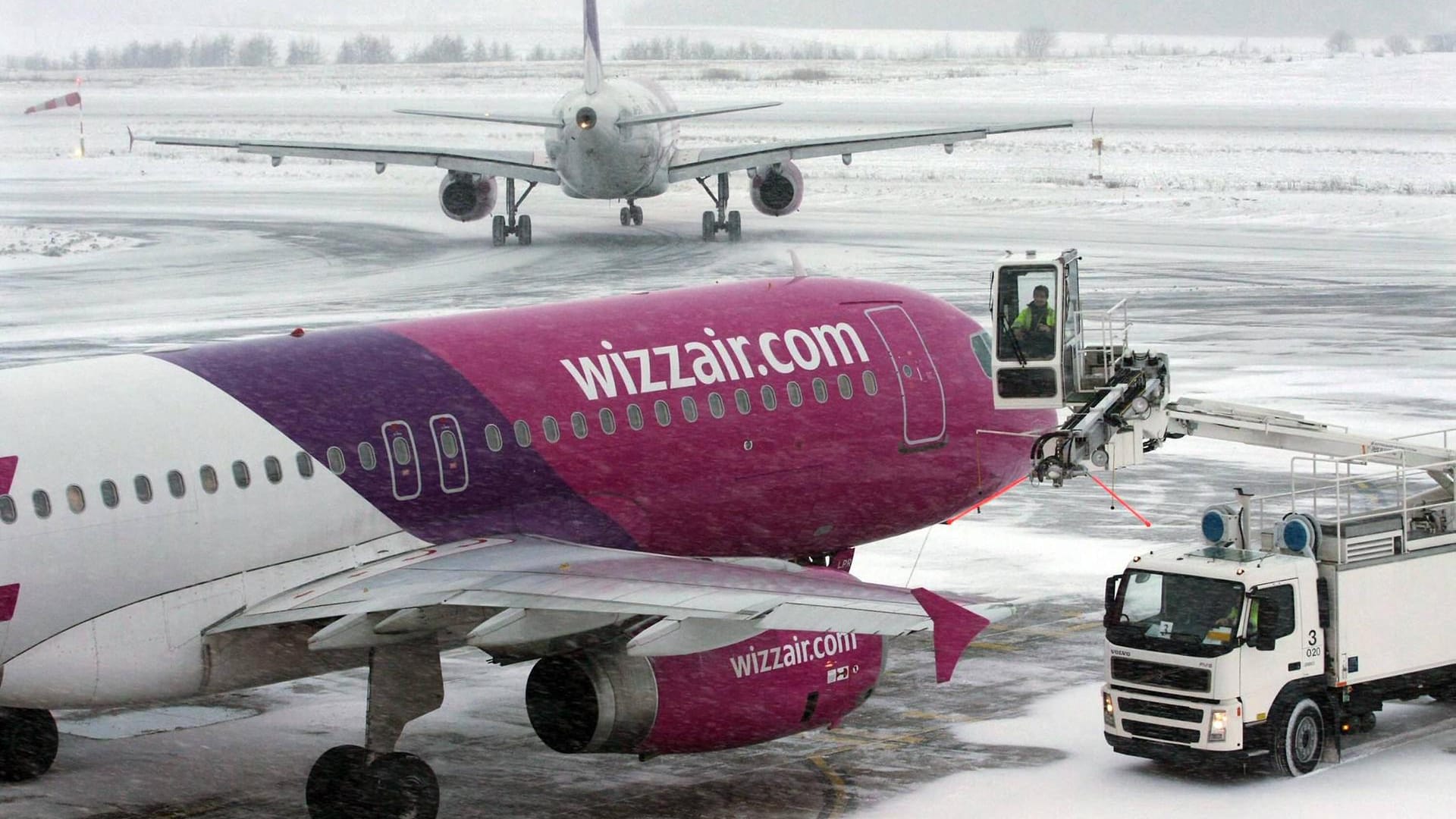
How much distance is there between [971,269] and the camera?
60.7m

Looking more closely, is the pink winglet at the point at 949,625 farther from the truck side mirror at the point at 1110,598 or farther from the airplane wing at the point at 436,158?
the airplane wing at the point at 436,158

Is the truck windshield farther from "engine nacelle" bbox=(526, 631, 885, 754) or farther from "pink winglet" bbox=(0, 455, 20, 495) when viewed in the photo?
"pink winglet" bbox=(0, 455, 20, 495)

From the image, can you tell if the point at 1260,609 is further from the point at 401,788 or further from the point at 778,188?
the point at 778,188

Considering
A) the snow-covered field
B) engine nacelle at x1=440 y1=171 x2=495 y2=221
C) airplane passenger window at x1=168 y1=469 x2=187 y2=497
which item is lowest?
the snow-covered field

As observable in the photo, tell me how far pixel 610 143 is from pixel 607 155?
74 cm

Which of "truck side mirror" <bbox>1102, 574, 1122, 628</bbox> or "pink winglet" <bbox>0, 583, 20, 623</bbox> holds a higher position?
"pink winglet" <bbox>0, 583, 20, 623</bbox>

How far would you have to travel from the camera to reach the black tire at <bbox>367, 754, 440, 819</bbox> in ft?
56.0

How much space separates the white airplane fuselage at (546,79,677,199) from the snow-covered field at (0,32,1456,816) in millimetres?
2247

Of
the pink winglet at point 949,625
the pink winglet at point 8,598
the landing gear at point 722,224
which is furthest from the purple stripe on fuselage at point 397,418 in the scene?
the landing gear at point 722,224

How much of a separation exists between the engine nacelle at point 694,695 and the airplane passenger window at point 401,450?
254 centimetres

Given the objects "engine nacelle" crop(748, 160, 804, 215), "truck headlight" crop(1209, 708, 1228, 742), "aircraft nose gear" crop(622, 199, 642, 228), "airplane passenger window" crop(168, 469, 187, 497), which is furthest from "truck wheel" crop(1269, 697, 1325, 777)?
"aircraft nose gear" crop(622, 199, 642, 228)

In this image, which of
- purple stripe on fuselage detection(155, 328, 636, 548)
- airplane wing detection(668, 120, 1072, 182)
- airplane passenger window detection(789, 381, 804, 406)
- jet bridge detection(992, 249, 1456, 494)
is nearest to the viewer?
purple stripe on fuselage detection(155, 328, 636, 548)

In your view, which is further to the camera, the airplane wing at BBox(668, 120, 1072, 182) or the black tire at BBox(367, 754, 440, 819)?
the airplane wing at BBox(668, 120, 1072, 182)

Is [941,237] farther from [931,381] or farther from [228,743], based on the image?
[228,743]
